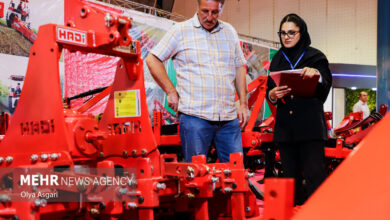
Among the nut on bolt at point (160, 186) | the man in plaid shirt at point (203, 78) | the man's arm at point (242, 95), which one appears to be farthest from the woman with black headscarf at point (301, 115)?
the nut on bolt at point (160, 186)

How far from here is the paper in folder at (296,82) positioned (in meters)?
2.80

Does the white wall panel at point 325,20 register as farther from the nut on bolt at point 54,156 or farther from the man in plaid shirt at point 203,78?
the nut on bolt at point 54,156

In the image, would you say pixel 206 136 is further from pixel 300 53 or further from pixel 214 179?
pixel 300 53

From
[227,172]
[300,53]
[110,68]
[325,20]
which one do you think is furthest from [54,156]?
[325,20]

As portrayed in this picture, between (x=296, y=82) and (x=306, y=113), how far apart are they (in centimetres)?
24

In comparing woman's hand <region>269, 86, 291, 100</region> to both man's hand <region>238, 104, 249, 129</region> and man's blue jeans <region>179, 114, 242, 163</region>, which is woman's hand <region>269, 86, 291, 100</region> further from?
man's blue jeans <region>179, 114, 242, 163</region>

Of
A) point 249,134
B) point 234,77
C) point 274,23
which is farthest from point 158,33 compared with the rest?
point 274,23

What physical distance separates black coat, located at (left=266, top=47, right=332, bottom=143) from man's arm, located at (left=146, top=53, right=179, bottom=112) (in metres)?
0.76

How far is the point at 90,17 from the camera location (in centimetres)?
221

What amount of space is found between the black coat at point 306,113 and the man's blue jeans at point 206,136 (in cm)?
33

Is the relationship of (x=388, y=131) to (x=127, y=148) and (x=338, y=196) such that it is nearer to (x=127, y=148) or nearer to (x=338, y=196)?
(x=338, y=196)

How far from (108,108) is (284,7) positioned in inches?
456

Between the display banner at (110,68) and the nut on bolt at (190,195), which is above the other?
the display banner at (110,68)

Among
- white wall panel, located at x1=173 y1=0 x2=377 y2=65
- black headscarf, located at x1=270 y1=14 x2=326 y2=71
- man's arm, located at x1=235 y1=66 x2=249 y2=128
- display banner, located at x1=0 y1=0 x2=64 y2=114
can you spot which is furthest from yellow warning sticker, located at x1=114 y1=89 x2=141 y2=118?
white wall panel, located at x1=173 y1=0 x2=377 y2=65
